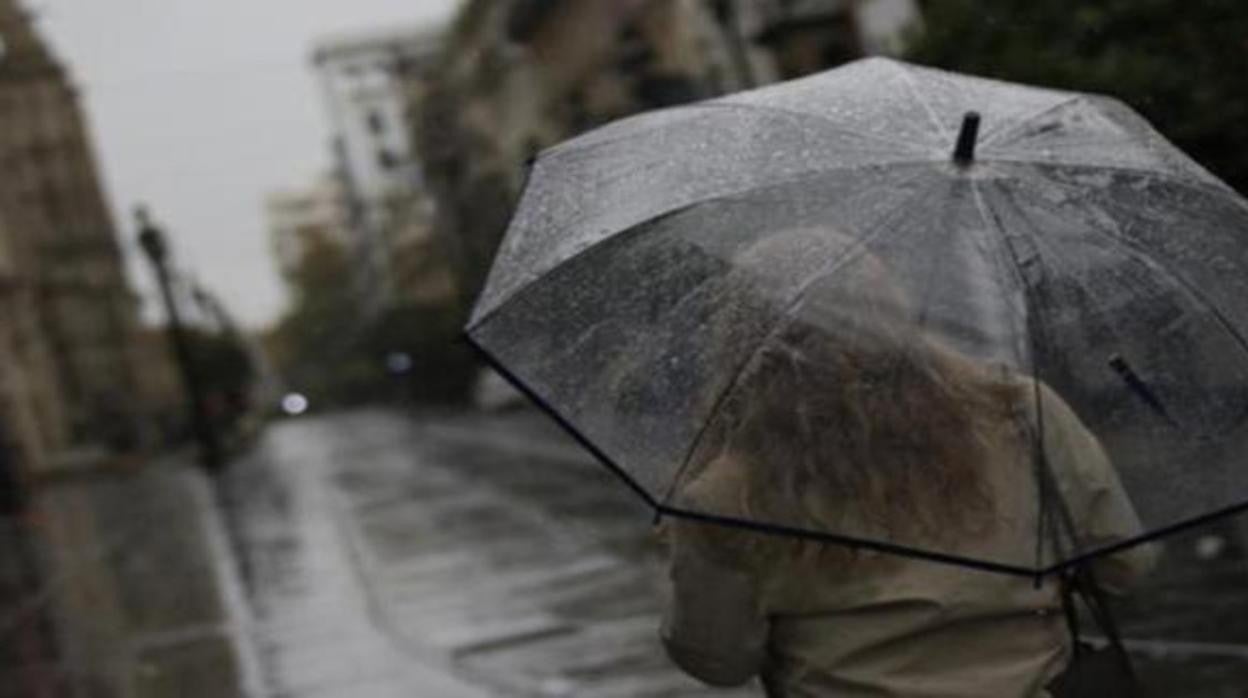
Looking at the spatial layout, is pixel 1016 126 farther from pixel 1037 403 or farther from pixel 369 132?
pixel 369 132

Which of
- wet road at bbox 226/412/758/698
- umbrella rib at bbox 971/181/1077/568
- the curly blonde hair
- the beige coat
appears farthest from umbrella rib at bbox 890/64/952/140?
wet road at bbox 226/412/758/698

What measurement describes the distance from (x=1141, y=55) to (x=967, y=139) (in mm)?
7820

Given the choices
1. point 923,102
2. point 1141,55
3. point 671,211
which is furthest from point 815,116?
point 1141,55

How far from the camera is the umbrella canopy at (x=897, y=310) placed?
288 cm

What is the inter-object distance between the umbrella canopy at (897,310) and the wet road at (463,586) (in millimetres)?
5462

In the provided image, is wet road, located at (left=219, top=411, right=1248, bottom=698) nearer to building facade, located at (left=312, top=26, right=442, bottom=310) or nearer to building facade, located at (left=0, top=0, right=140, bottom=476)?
building facade, located at (left=0, top=0, right=140, bottom=476)

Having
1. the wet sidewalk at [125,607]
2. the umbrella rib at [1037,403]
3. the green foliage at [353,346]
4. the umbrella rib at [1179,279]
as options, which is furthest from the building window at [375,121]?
the umbrella rib at [1037,403]

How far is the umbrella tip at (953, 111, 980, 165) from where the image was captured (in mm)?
3111

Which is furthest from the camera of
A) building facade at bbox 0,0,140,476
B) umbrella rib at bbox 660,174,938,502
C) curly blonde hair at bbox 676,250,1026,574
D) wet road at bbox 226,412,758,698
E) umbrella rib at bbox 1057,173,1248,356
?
building facade at bbox 0,0,140,476

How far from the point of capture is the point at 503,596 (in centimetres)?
1370

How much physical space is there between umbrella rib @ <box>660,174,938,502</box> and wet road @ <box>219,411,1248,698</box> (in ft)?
15.8

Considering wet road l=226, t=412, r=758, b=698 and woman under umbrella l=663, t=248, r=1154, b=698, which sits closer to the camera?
woman under umbrella l=663, t=248, r=1154, b=698

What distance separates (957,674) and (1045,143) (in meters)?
0.92

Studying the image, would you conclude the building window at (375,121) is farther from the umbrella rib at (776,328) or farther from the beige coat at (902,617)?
the beige coat at (902,617)
